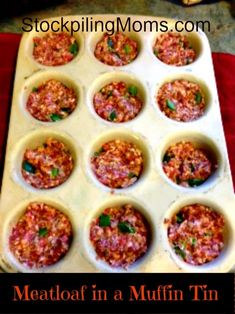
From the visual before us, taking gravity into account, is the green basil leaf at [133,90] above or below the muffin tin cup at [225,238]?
above

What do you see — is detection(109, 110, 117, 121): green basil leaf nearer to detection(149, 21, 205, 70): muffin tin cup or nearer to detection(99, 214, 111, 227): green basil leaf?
detection(149, 21, 205, 70): muffin tin cup

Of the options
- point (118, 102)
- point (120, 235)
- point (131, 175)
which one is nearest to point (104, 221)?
point (120, 235)

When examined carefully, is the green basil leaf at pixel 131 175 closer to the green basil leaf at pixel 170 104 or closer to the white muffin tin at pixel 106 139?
the white muffin tin at pixel 106 139

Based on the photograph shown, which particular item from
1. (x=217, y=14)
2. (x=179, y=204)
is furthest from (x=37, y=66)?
(x=217, y=14)

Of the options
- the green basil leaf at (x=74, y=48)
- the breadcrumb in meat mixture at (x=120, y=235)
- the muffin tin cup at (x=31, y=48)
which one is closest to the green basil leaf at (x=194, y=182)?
the breadcrumb in meat mixture at (x=120, y=235)

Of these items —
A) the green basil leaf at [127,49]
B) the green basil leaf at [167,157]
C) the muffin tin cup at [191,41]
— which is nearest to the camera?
the green basil leaf at [167,157]

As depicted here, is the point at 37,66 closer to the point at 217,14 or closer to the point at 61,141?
the point at 61,141

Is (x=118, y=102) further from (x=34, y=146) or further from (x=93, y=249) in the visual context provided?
(x=93, y=249)
